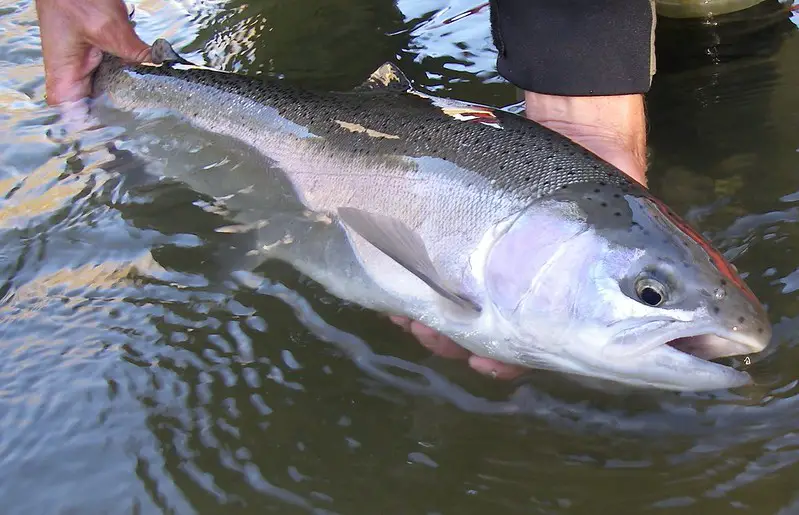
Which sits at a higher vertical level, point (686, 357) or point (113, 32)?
point (113, 32)

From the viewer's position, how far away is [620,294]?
6.10 ft

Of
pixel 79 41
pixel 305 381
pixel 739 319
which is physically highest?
pixel 79 41

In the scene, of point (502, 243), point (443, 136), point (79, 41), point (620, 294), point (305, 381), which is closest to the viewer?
point (620, 294)

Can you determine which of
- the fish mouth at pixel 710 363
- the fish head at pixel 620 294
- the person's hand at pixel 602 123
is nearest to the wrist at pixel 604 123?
the person's hand at pixel 602 123

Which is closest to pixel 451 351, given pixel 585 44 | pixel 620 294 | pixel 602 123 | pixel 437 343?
pixel 437 343

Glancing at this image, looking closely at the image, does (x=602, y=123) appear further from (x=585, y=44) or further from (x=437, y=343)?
(x=437, y=343)

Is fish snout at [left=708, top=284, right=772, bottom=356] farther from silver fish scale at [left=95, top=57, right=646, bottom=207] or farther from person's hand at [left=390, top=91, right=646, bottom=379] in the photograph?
person's hand at [left=390, top=91, right=646, bottom=379]

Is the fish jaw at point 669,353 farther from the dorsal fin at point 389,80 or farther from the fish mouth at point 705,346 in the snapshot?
the dorsal fin at point 389,80

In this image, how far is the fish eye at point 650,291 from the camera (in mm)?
1811

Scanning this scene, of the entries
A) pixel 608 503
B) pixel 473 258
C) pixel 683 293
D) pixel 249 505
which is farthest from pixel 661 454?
pixel 249 505

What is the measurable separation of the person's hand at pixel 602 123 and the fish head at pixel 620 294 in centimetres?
49

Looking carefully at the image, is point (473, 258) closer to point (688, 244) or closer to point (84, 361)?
point (688, 244)

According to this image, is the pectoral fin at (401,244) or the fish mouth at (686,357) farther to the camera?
the pectoral fin at (401,244)

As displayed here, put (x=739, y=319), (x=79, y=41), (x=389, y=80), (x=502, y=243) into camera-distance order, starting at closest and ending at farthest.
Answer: (x=739, y=319), (x=502, y=243), (x=389, y=80), (x=79, y=41)
